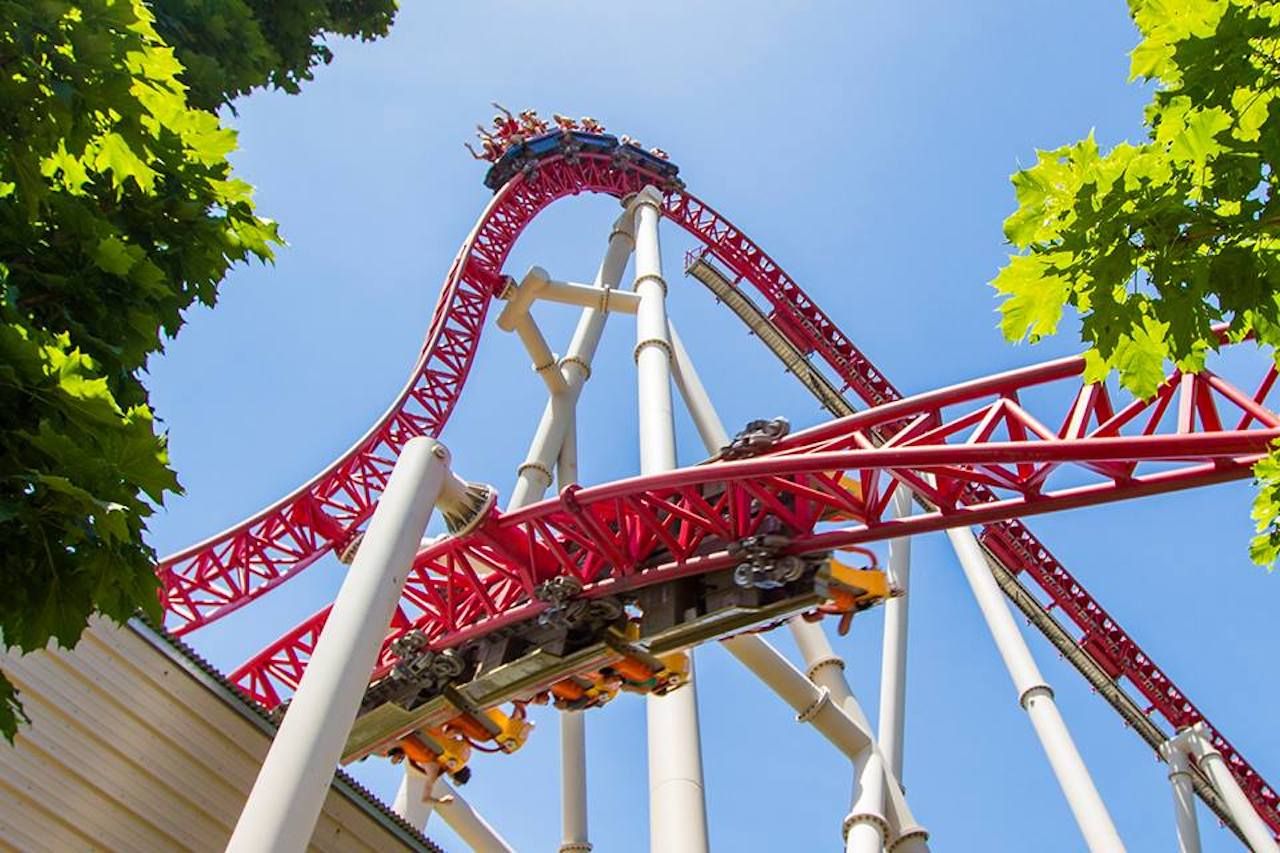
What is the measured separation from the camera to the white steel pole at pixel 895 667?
33.3 feet

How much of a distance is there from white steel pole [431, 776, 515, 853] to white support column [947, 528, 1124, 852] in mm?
4391

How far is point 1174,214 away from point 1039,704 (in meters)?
8.27

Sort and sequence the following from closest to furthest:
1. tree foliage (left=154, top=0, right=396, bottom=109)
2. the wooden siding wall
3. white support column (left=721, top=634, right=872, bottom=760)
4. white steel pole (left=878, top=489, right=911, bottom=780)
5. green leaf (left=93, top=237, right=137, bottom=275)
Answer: green leaf (left=93, top=237, right=137, bottom=275)
tree foliage (left=154, top=0, right=396, bottom=109)
the wooden siding wall
white support column (left=721, top=634, right=872, bottom=760)
white steel pole (left=878, top=489, right=911, bottom=780)

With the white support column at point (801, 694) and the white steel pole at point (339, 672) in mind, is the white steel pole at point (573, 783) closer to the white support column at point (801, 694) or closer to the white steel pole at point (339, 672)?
the white support column at point (801, 694)

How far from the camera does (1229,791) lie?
13.0 metres

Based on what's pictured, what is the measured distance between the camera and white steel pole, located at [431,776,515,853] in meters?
9.96

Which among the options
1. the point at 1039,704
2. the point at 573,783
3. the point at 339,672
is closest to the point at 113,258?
the point at 339,672

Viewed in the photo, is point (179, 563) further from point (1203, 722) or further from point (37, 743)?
point (1203, 722)

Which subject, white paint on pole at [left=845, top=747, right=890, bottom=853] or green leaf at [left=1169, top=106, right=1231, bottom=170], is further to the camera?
white paint on pole at [left=845, top=747, right=890, bottom=853]

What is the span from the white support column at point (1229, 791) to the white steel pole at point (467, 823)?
7.28 m

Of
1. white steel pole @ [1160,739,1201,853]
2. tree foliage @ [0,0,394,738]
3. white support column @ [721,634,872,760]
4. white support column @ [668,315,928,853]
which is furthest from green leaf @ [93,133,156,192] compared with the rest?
white steel pole @ [1160,739,1201,853]

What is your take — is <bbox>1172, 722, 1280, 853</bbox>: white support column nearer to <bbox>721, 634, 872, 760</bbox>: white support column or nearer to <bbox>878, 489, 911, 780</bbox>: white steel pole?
<bbox>878, 489, 911, 780</bbox>: white steel pole

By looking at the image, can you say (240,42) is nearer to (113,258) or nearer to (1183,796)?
(113,258)

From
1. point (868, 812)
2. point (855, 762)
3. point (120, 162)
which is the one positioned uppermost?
point (855, 762)
